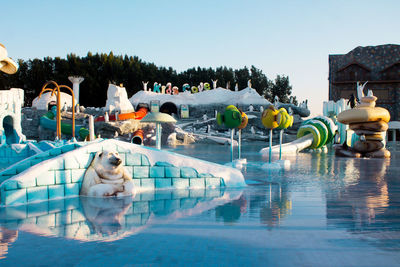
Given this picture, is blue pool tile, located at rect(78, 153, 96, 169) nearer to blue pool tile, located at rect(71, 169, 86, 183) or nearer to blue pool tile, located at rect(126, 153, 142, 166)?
blue pool tile, located at rect(71, 169, 86, 183)

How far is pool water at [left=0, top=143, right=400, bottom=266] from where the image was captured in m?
3.51

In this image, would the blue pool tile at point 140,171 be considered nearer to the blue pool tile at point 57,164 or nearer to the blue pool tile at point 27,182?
the blue pool tile at point 57,164

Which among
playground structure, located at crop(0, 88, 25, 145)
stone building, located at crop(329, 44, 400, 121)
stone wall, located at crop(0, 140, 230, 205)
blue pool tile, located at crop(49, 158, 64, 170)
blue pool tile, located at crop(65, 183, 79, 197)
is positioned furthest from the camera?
stone building, located at crop(329, 44, 400, 121)

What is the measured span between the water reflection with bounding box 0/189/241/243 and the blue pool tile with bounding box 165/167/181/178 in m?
0.30

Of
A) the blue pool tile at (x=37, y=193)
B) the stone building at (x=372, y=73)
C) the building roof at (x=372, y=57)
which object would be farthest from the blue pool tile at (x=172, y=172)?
the building roof at (x=372, y=57)

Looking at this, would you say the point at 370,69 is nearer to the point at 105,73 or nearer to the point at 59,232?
the point at 105,73

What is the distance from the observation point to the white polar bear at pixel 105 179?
248 inches

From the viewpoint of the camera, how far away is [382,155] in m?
16.2

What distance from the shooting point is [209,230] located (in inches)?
174

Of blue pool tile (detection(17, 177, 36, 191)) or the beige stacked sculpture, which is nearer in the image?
blue pool tile (detection(17, 177, 36, 191))

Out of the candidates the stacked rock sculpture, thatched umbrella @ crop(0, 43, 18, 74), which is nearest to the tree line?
the stacked rock sculpture

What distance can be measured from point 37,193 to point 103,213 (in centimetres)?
140

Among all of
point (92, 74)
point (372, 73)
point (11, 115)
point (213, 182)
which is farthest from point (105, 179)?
point (92, 74)

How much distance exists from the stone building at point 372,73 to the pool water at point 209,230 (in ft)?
101
